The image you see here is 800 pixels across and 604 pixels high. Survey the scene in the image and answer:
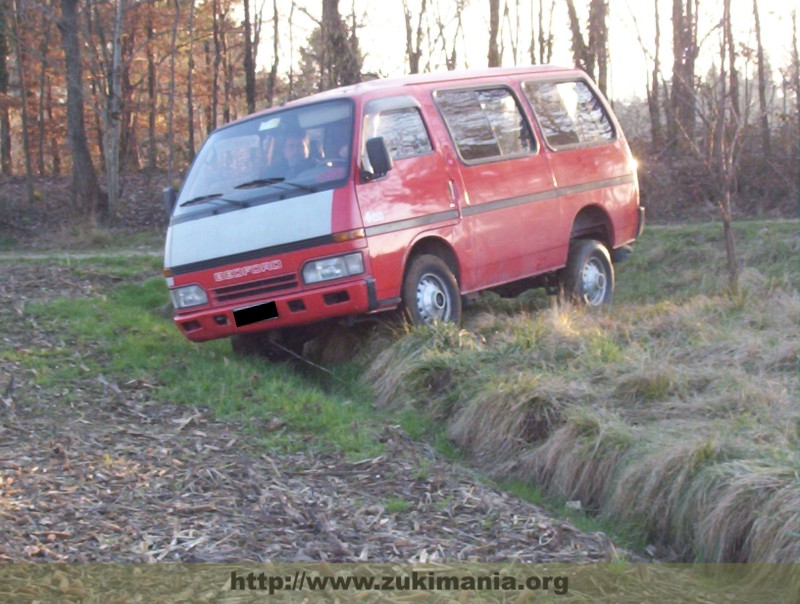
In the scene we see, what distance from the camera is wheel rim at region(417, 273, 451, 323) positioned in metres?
8.68

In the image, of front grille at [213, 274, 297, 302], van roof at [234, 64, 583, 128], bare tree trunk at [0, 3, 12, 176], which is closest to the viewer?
front grille at [213, 274, 297, 302]

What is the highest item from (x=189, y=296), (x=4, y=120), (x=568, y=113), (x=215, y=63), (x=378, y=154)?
(x=215, y=63)

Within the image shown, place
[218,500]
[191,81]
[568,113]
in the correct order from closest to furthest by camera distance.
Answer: [218,500], [568,113], [191,81]

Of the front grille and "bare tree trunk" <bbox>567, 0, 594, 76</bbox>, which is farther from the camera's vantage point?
"bare tree trunk" <bbox>567, 0, 594, 76</bbox>

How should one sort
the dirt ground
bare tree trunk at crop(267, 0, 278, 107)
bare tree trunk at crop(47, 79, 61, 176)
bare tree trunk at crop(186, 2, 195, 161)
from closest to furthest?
the dirt ground, bare tree trunk at crop(186, 2, 195, 161), bare tree trunk at crop(267, 0, 278, 107), bare tree trunk at crop(47, 79, 61, 176)

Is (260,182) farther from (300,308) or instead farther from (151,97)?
(151,97)

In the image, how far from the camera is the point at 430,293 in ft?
28.7

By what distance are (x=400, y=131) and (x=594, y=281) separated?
308 centimetres

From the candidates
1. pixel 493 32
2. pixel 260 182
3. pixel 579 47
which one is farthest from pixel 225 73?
pixel 260 182

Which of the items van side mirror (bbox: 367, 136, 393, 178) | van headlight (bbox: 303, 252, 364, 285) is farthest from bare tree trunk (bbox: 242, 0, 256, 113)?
van headlight (bbox: 303, 252, 364, 285)

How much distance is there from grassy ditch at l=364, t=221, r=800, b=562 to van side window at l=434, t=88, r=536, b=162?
153 centimetres

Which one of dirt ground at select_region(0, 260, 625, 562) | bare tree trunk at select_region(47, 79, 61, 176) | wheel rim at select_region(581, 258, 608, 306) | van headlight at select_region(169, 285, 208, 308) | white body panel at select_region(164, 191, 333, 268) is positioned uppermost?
bare tree trunk at select_region(47, 79, 61, 176)

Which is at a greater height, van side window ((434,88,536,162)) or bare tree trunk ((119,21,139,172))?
bare tree trunk ((119,21,139,172))

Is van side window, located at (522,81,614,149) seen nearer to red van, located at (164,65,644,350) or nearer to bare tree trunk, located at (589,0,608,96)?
red van, located at (164,65,644,350)
